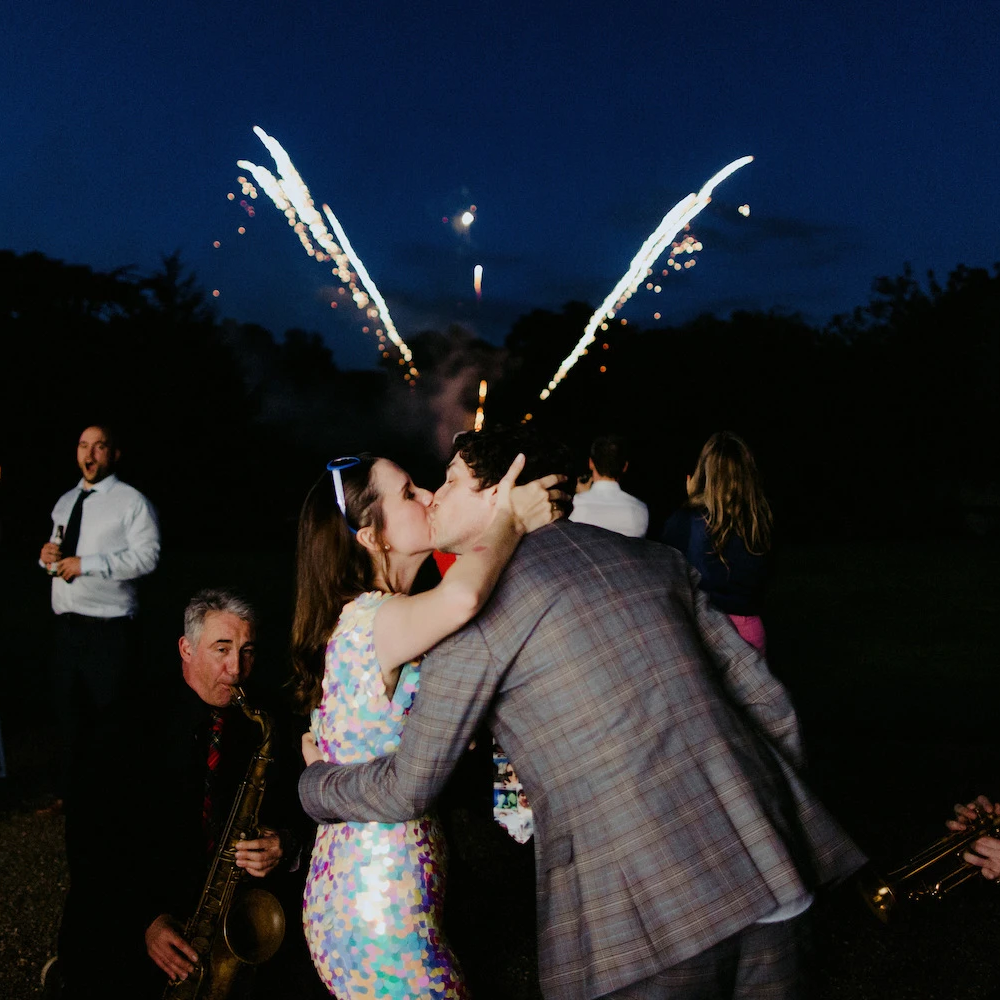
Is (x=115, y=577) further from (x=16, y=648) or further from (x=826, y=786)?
(x=16, y=648)

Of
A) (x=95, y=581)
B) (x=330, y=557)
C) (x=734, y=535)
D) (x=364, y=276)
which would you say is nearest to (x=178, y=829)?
(x=330, y=557)

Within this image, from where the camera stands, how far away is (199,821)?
11.0 ft

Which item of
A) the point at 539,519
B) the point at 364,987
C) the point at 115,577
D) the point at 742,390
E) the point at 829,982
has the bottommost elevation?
the point at 829,982

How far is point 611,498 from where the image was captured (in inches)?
253

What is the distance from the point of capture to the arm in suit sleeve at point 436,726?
2088 millimetres

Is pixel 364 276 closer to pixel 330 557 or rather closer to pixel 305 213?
pixel 305 213

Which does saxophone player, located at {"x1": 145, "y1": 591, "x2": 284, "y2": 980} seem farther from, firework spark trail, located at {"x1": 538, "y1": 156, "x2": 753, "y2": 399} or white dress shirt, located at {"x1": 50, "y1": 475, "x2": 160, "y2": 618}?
firework spark trail, located at {"x1": 538, "y1": 156, "x2": 753, "y2": 399}

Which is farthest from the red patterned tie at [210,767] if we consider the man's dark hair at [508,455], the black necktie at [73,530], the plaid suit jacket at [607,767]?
the black necktie at [73,530]

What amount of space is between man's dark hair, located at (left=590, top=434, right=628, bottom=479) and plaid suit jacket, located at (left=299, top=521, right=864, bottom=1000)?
4244 millimetres

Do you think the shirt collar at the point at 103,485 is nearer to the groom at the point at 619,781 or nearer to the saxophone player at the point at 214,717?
the saxophone player at the point at 214,717

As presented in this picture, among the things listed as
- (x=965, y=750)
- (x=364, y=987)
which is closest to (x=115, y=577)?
(x=364, y=987)

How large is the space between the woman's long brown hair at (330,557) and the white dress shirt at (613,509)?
3.57 meters

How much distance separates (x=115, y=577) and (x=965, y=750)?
5.79 m

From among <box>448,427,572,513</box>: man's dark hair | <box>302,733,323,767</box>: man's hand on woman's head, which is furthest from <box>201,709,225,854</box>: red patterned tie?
<box>448,427,572,513</box>: man's dark hair
